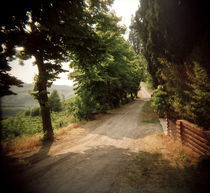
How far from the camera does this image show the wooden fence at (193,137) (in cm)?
424

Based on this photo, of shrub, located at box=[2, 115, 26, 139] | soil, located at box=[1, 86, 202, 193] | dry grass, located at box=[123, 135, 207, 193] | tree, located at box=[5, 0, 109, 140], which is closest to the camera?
dry grass, located at box=[123, 135, 207, 193]

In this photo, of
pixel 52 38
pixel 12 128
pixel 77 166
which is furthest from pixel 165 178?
pixel 52 38

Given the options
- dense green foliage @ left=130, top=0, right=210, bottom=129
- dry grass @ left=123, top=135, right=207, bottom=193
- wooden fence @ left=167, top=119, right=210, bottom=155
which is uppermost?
dense green foliage @ left=130, top=0, right=210, bottom=129

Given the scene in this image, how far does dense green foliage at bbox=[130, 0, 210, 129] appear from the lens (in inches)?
169

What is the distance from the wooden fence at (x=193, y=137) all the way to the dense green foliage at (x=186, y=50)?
1.22 feet

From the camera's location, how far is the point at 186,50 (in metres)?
5.88

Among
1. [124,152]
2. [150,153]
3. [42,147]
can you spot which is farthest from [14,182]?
[150,153]

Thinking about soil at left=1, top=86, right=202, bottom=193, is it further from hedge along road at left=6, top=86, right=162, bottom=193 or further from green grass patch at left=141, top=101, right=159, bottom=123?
green grass patch at left=141, top=101, right=159, bottom=123

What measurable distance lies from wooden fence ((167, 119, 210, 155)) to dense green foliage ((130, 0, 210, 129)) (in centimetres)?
37

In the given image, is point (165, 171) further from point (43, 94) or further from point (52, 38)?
point (52, 38)

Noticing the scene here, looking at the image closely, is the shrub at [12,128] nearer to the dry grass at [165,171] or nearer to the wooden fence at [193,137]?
the dry grass at [165,171]

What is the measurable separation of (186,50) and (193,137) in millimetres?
4265

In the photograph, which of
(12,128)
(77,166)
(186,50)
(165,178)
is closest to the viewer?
(165,178)

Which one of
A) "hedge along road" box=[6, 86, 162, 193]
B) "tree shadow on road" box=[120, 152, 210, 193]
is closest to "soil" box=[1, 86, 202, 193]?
"hedge along road" box=[6, 86, 162, 193]
